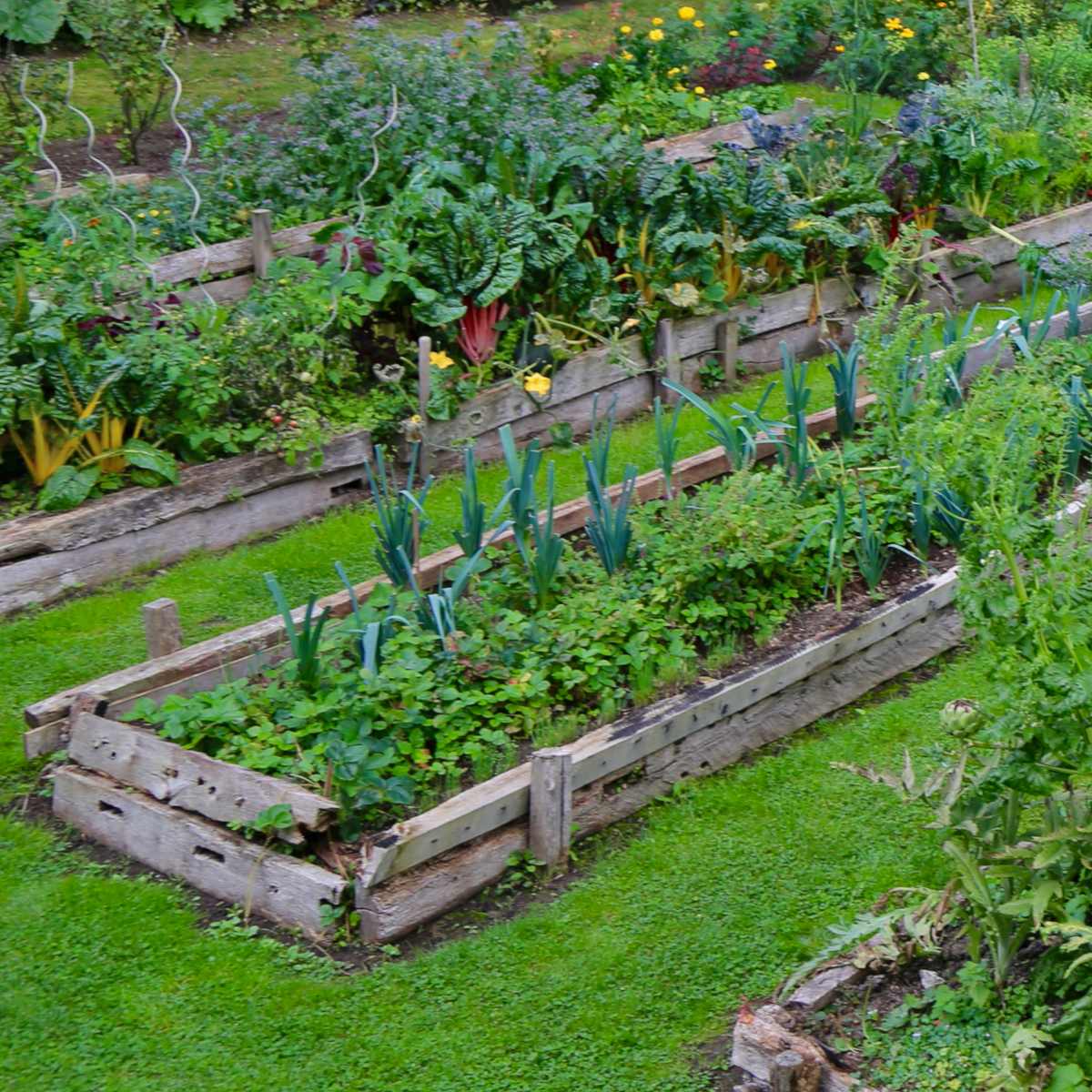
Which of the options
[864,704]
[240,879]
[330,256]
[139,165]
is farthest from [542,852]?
[139,165]

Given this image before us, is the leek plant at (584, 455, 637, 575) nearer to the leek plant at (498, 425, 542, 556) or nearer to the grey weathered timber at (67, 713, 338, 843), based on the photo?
the leek plant at (498, 425, 542, 556)

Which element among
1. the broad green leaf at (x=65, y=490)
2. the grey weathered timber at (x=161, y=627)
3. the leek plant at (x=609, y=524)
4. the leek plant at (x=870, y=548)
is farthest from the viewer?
the broad green leaf at (x=65, y=490)

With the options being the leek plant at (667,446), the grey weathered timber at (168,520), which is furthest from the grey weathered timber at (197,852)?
the leek plant at (667,446)

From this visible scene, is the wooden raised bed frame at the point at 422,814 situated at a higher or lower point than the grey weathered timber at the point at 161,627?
lower

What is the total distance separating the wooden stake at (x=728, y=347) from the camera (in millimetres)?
8773

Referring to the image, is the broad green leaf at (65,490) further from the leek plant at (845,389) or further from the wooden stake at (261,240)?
the leek plant at (845,389)

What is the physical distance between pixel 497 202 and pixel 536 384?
53.1 inches

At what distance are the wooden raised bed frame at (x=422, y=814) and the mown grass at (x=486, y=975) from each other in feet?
0.49

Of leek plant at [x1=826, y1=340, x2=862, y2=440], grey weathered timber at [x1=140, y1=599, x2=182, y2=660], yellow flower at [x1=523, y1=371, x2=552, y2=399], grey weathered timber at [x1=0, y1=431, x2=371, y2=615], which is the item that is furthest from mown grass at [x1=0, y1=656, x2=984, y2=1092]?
yellow flower at [x1=523, y1=371, x2=552, y2=399]

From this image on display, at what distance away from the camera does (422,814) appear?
4.75 meters

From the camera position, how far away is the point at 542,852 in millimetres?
4965

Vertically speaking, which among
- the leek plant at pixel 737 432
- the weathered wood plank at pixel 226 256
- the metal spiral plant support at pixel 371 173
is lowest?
the leek plant at pixel 737 432

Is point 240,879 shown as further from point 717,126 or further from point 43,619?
point 717,126

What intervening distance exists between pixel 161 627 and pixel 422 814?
1.39m
